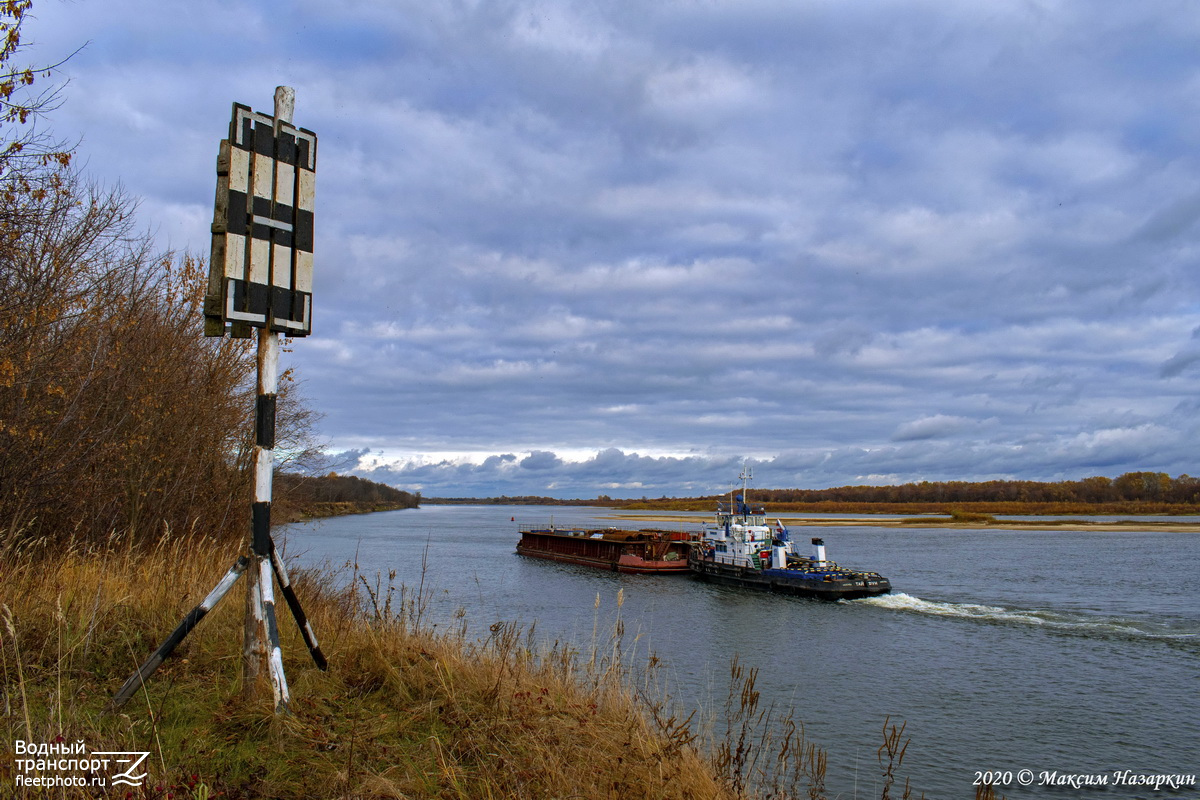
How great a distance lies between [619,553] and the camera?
53062mm

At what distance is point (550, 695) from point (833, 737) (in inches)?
418

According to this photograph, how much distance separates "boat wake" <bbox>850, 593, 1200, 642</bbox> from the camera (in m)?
28.1

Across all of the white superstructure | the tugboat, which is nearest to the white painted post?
the tugboat

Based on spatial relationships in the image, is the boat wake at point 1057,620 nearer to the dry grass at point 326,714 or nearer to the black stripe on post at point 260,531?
the dry grass at point 326,714

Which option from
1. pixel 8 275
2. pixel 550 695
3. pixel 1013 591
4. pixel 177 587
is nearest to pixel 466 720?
pixel 550 695

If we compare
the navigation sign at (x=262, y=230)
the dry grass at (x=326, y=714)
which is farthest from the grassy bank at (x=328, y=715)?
the navigation sign at (x=262, y=230)

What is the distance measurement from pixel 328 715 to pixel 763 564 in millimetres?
41485

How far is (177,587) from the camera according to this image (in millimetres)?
8586

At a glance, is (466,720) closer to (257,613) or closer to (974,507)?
(257,613)

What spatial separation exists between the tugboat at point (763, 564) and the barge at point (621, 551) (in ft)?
4.43

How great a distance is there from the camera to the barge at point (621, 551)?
166 ft

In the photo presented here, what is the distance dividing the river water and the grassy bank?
1747mm

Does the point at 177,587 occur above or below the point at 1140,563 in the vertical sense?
above
